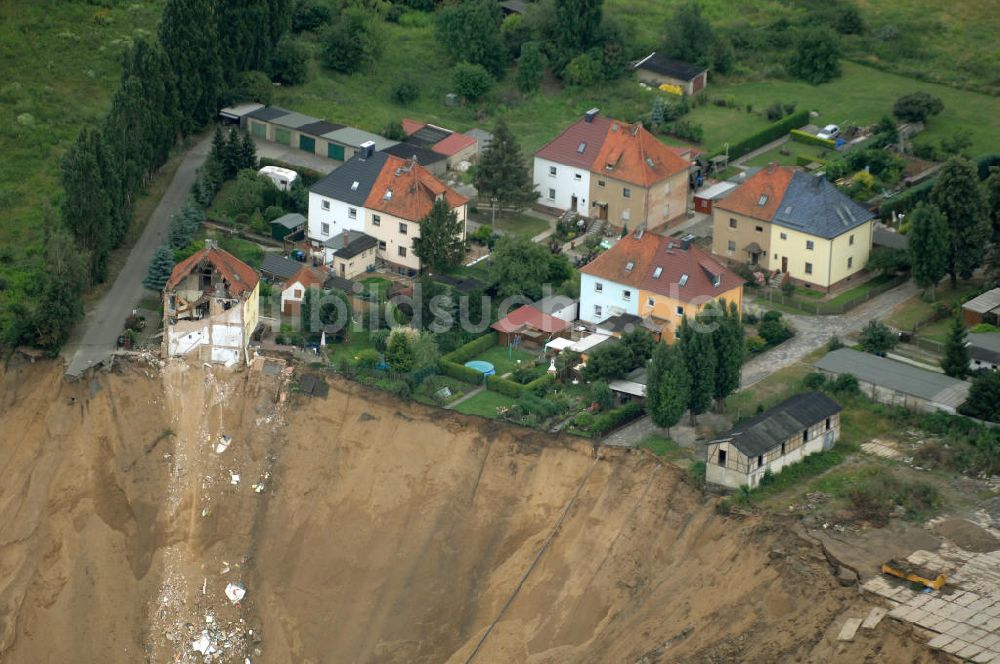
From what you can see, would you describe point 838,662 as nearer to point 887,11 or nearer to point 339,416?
point 339,416

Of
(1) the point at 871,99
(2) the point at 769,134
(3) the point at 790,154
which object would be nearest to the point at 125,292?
(3) the point at 790,154

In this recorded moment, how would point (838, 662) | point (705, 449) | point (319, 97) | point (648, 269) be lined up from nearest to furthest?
point (838, 662) < point (705, 449) < point (648, 269) < point (319, 97)

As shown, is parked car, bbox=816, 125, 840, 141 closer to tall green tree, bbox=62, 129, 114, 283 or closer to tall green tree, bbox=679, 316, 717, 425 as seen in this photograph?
tall green tree, bbox=679, 316, 717, 425

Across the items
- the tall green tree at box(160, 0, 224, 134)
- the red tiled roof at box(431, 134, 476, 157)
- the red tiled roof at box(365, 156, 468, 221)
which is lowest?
the red tiled roof at box(431, 134, 476, 157)

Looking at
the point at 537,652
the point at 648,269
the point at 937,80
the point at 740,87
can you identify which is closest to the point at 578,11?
the point at 740,87

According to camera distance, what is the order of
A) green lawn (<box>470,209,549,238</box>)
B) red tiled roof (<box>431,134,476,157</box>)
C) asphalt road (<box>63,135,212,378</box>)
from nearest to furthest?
asphalt road (<box>63,135,212,378</box>)
green lawn (<box>470,209,549,238</box>)
red tiled roof (<box>431,134,476,157</box>)

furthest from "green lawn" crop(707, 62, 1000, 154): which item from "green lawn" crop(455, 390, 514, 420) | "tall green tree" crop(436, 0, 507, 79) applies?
"green lawn" crop(455, 390, 514, 420)

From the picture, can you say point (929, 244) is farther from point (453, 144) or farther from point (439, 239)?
point (453, 144)
